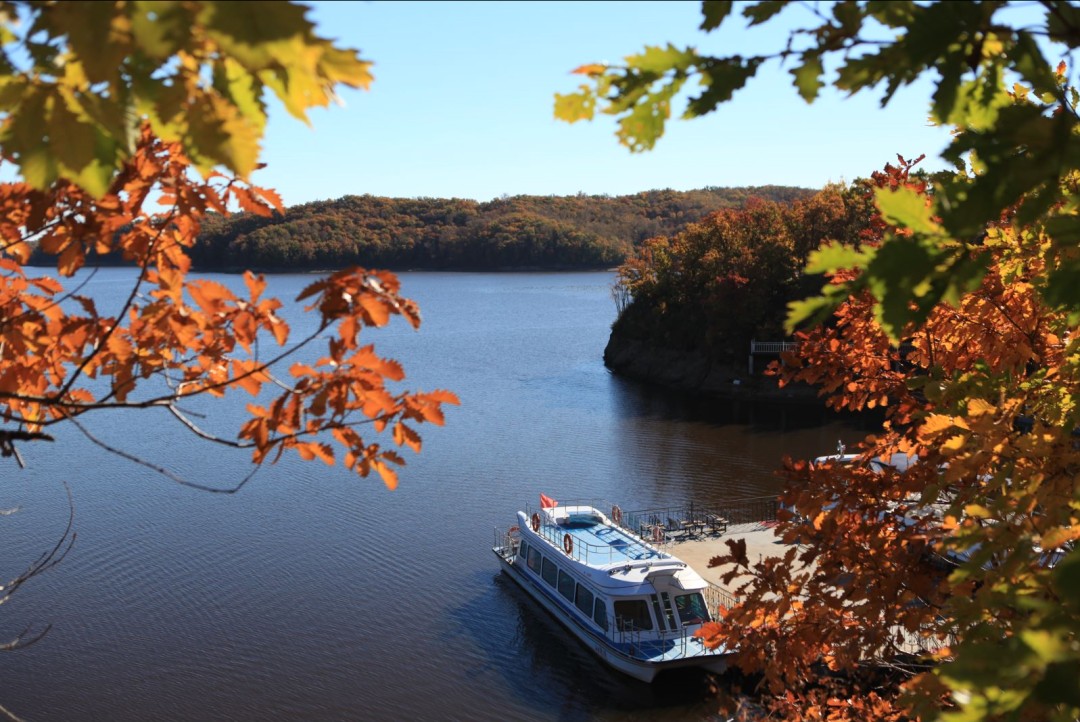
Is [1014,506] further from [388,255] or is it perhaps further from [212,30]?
[388,255]

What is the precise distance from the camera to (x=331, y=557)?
23734 mm

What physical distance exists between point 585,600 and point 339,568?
687cm

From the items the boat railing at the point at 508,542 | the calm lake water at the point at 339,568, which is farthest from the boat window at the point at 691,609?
the boat railing at the point at 508,542

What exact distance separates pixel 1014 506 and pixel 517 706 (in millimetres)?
15556

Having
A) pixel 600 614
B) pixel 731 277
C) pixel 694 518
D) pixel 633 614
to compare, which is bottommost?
pixel 600 614

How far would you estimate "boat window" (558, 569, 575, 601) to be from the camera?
20.0 meters

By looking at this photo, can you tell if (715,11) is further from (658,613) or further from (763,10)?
(658,613)

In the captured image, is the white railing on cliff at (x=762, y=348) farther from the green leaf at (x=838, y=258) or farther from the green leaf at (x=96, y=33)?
the green leaf at (x=96, y=33)

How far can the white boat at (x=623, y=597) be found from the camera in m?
17.4

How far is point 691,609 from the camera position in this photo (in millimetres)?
17984

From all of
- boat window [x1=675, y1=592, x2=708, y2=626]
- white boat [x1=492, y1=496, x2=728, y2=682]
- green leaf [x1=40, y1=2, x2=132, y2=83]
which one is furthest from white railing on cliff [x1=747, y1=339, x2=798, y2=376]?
green leaf [x1=40, y1=2, x2=132, y2=83]

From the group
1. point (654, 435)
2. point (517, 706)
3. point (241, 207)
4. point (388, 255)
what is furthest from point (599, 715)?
point (388, 255)

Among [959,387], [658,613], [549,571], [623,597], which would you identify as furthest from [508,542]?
[959,387]

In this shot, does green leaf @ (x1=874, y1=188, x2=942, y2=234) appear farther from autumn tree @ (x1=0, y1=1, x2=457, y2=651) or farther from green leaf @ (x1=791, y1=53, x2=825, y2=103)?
autumn tree @ (x1=0, y1=1, x2=457, y2=651)
